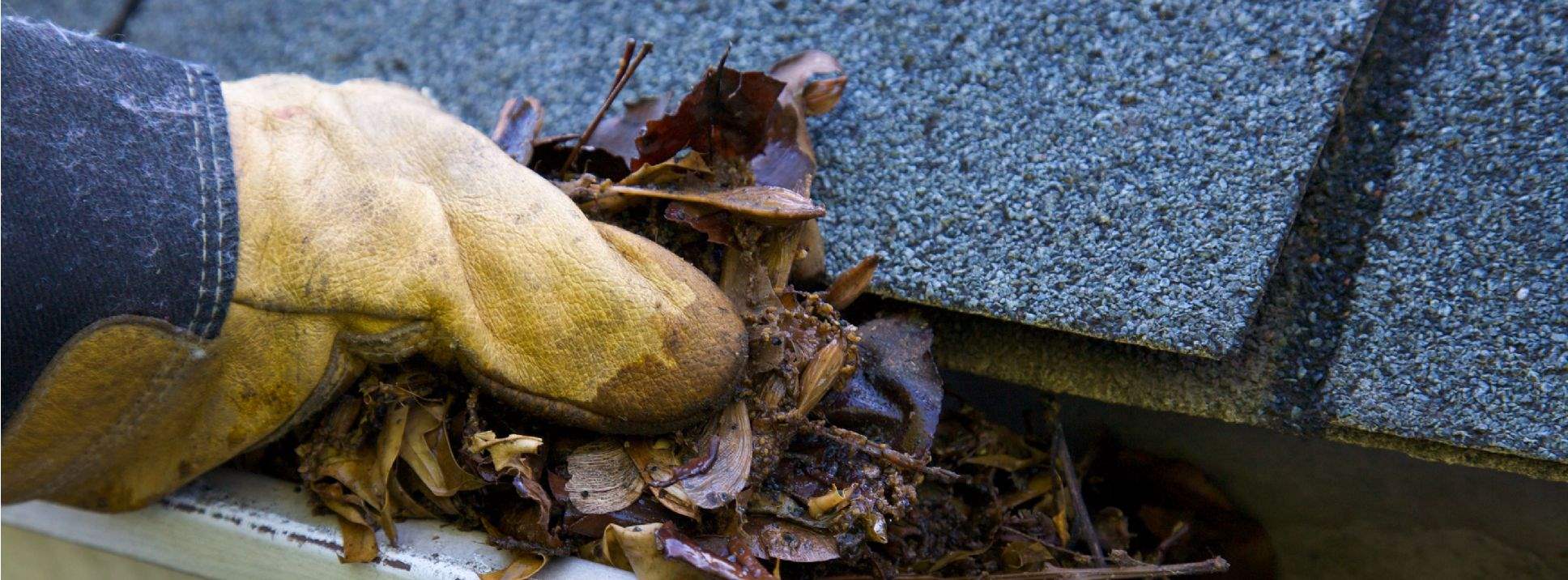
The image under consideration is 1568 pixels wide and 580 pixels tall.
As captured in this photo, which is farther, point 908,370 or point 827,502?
point 908,370

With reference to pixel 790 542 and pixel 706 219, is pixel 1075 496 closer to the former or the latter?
pixel 790 542

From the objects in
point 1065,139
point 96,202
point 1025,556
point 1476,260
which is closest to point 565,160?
point 96,202

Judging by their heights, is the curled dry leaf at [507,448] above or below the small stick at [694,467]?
above

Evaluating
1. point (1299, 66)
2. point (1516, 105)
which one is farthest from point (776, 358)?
point (1516, 105)

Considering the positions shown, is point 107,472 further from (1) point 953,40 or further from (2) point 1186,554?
(2) point 1186,554

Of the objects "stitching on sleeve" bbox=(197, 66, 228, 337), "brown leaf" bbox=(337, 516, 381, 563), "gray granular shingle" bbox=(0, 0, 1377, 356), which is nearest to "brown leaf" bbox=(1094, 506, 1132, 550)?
"gray granular shingle" bbox=(0, 0, 1377, 356)

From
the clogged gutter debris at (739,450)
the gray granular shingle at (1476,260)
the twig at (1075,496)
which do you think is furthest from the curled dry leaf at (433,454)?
the gray granular shingle at (1476,260)

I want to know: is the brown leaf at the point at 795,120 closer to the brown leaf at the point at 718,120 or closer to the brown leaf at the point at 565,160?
the brown leaf at the point at 718,120
